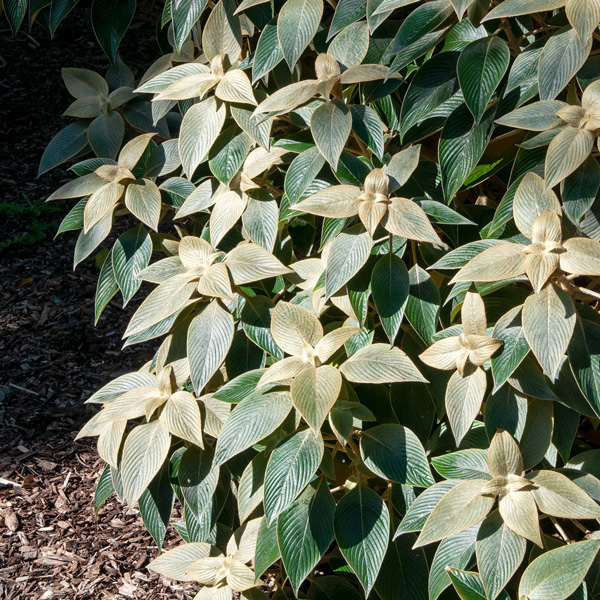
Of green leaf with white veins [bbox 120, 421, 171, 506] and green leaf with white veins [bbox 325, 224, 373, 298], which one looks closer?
green leaf with white veins [bbox 325, 224, 373, 298]

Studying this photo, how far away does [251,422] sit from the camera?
1.28 metres

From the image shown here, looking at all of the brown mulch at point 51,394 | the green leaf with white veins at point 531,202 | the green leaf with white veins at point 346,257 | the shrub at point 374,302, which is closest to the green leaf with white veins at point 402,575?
Result: the shrub at point 374,302

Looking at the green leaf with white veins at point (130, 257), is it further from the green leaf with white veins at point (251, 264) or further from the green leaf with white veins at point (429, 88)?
the green leaf with white veins at point (429, 88)

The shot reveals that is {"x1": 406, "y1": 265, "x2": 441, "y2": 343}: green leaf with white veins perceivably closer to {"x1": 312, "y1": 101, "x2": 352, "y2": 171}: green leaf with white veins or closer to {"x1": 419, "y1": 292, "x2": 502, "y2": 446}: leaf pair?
{"x1": 419, "y1": 292, "x2": 502, "y2": 446}: leaf pair

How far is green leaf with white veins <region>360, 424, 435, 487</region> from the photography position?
51.4 inches

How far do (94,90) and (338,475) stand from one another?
115cm

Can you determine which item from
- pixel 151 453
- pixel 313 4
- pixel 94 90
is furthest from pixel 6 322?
pixel 313 4

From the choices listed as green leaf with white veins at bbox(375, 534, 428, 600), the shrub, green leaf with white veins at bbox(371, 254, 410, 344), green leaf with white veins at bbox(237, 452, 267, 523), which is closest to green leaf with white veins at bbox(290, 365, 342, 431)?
the shrub

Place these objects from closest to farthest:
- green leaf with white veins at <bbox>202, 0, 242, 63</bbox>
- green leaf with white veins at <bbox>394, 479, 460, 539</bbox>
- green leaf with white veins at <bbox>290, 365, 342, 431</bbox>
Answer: green leaf with white veins at <bbox>290, 365, 342, 431</bbox>, green leaf with white veins at <bbox>394, 479, 460, 539</bbox>, green leaf with white veins at <bbox>202, 0, 242, 63</bbox>

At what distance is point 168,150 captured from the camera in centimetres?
167

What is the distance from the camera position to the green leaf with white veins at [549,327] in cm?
108

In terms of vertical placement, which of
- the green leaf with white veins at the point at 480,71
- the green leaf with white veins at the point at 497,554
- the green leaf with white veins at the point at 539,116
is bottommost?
the green leaf with white veins at the point at 497,554

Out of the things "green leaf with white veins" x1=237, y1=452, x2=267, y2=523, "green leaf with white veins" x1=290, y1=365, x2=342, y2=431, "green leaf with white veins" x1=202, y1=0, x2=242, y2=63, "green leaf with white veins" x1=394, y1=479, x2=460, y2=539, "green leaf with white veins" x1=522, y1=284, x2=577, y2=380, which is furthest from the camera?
"green leaf with white veins" x1=202, y1=0, x2=242, y2=63

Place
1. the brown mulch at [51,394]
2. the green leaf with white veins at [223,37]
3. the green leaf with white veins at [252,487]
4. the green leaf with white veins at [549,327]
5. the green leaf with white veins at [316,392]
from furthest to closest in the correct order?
the brown mulch at [51,394] → the green leaf with white veins at [223,37] → the green leaf with white veins at [252,487] → the green leaf with white veins at [316,392] → the green leaf with white veins at [549,327]
